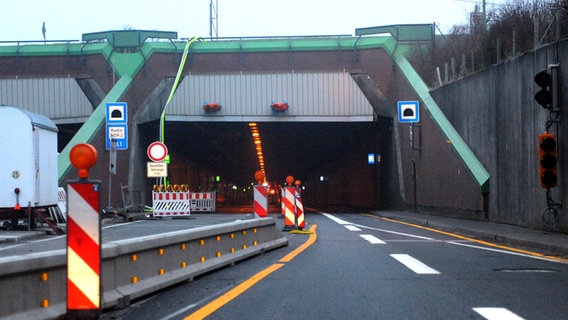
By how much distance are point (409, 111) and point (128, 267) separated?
88.7ft

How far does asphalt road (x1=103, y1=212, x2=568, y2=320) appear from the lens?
8602mm

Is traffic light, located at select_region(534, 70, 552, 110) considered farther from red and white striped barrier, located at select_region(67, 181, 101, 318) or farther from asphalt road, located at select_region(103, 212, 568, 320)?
red and white striped barrier, located at select_region(67, 181, 101, 318)

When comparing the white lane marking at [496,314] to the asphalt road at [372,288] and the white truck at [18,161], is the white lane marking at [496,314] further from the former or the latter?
the white truck at [18,161]

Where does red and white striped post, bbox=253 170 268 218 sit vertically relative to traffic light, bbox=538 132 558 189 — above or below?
below

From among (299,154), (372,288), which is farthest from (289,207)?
(299,154)

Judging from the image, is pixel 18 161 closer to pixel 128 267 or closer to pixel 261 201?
pixel 261 201

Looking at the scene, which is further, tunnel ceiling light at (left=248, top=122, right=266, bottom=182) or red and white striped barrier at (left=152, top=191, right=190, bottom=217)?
tunnel ceiling light at (left=248, top=122, right=266, bottom=182)

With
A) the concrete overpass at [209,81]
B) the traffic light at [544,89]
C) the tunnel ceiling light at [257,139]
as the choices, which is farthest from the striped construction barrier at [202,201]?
the traffic light at [544,89]

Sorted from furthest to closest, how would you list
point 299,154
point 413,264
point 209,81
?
point 299,154 → point 209,81 → point 413,264

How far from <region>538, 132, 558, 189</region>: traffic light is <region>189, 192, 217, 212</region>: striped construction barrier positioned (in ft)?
89.0

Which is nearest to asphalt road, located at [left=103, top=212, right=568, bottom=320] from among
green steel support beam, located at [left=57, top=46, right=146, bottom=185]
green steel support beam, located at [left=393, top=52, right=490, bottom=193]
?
green steel support beam, located at [left=393, top=52, right=490, bottom=193]

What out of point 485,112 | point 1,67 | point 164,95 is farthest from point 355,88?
point 1,67

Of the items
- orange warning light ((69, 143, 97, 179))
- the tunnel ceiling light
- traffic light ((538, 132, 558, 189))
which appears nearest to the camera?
orange warning light ((69, 143, 97, 179))

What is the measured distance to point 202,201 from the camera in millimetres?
45188
